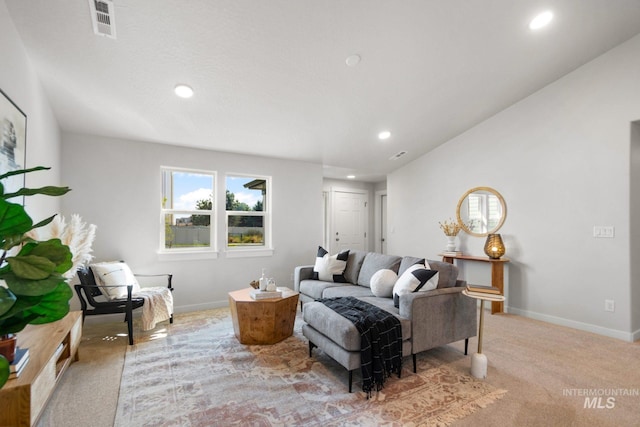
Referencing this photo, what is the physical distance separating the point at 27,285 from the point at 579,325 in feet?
15.7

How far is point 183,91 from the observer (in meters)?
3.01

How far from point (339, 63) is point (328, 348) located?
2.53 meters

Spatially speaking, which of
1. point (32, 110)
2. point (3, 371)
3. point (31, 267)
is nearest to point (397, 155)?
point (32, 110)

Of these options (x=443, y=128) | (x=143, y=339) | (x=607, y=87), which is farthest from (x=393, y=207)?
(x=143, y=339)

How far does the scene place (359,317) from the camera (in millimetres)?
2289

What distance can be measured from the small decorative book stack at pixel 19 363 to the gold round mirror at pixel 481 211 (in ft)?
16.1

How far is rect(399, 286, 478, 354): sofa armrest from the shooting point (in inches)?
95.5

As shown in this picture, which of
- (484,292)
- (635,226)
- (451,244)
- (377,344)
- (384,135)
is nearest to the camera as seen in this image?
(377,344)

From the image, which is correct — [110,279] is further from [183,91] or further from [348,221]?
[348,221]

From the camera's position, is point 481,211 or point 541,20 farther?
point 481,211

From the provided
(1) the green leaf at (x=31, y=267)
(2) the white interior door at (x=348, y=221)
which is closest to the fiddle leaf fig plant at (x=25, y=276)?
(1) the green leaf at (x=31, y=267)

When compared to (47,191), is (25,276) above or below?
below

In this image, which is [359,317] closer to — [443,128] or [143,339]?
[143,339]

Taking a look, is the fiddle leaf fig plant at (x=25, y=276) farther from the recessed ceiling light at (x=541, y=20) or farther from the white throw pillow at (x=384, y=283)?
the recessed ceiling light at (x=541, y=20)
